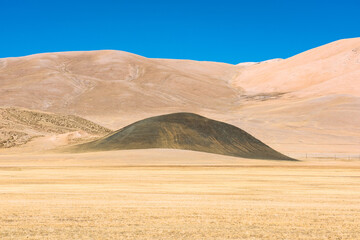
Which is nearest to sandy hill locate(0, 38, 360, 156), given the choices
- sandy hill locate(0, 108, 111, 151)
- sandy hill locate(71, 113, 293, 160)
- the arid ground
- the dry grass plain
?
the arid ground

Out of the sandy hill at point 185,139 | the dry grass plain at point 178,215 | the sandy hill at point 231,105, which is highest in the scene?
the sandy hill at point 231,105

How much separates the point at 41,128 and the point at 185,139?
42736 millimetres

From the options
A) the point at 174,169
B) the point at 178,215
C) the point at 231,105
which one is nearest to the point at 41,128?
the point at 174,169

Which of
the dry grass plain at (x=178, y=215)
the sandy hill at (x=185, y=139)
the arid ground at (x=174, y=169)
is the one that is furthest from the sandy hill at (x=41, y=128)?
the dry grass plain at (x=178, y=215)

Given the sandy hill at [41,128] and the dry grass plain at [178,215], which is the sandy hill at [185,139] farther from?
the dry grass plain at [178,215]

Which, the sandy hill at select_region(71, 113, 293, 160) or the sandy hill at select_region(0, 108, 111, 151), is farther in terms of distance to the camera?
the sandy hill at select_region(0, 108, 111, 151)

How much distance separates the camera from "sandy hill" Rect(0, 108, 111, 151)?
90894 mm

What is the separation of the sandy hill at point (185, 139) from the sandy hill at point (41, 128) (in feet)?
44.4

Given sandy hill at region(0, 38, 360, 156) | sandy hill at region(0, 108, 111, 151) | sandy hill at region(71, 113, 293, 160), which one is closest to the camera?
sandy hill at region(71, 113, 293, 160)

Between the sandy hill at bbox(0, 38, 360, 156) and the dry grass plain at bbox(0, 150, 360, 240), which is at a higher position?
the sandy hill at bbox(0, 38, 360, 156)

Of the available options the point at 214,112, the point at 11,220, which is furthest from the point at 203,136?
the point at 214,112

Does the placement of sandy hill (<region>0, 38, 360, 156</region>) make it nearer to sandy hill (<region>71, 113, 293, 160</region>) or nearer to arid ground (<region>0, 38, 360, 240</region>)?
arid ground (<region>0, 38, 360, 240</region>)

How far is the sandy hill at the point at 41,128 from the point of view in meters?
90.9

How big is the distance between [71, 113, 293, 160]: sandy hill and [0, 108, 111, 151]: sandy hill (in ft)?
44.4
